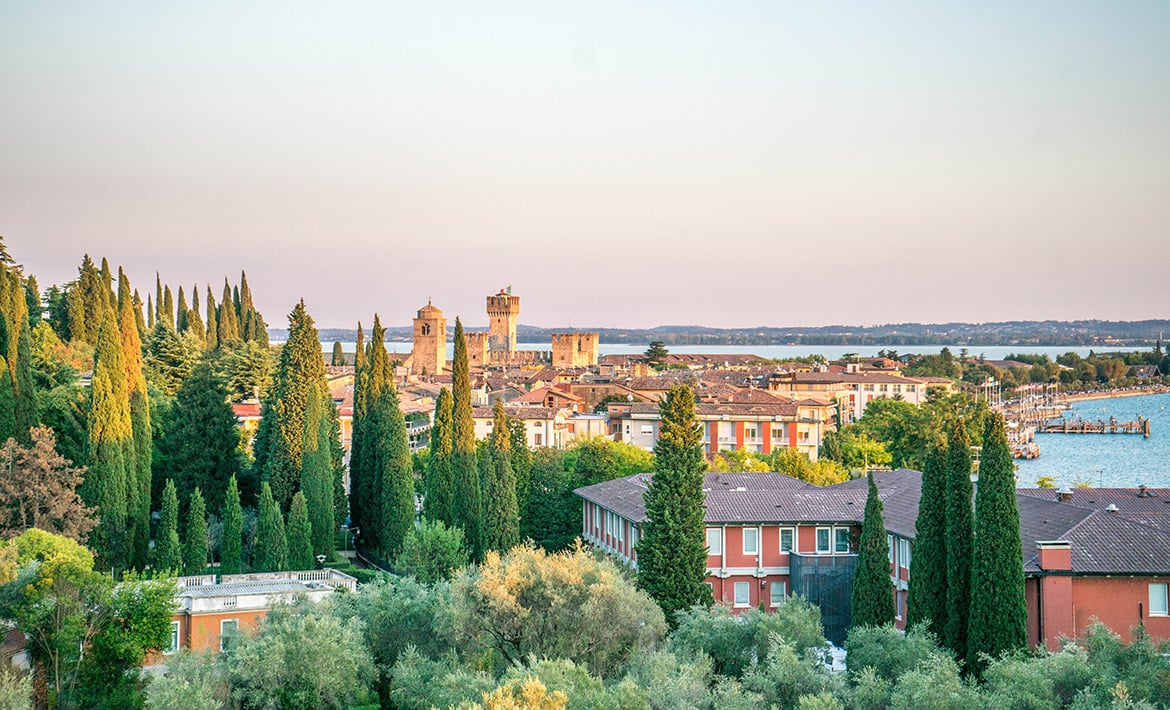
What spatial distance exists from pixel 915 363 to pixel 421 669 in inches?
6014

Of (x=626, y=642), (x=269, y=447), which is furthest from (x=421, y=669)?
(x=269, y=447)

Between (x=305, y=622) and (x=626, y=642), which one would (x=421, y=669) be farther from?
(x=626, y=642)

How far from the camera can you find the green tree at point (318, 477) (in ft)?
131

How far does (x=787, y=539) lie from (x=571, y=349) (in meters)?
123

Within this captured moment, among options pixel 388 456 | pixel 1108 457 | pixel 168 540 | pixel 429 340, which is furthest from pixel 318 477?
pixel 429 340

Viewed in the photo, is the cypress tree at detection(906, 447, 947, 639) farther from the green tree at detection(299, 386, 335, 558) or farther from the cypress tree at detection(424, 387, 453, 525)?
the green tree at detection(299, 386, 335, 558)

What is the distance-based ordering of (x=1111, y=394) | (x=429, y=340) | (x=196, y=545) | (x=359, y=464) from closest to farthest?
(x=196, y=545) < (x=359, y=464) < (x=429, y=340) < (x=1111, y=394)

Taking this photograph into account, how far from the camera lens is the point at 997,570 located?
22344 millimetres

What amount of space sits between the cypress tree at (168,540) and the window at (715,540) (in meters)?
14.6

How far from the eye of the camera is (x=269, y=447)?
42562 millimetres

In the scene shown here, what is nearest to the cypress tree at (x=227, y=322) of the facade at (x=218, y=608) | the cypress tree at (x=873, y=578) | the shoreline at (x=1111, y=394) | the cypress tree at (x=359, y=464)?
the cypress tree at (x=359, y=464)

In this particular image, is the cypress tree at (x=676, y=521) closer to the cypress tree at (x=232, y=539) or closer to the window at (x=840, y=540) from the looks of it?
the window at (x=840, y=540)

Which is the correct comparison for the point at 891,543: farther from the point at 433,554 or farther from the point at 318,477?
the point at 318,477

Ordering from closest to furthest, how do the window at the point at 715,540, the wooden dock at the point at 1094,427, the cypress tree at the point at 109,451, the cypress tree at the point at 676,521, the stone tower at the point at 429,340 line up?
1. the cypress tree at the point at 676,521
2. the window at the point at 715,540
3. the cypress tree at the point at 109,451
4. the wooden dock at the point at 1094,427
5. the stone tower at the point at 429,340
